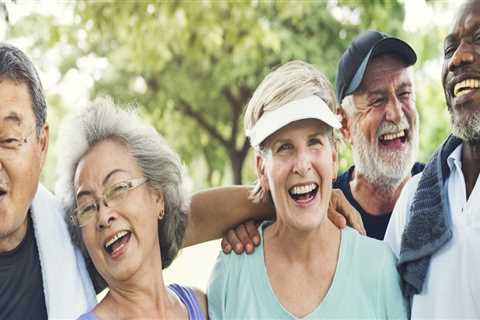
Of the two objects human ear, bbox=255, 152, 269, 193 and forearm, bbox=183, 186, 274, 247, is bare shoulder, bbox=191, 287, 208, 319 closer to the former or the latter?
forearm, bbox=183, 186, 274, 247

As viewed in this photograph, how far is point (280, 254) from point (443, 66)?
1.00 metres

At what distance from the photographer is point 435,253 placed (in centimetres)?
271

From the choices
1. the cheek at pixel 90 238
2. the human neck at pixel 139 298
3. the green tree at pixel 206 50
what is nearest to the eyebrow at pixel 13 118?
the cheek at pixel 90 238

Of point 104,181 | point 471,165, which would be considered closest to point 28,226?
point 104,181

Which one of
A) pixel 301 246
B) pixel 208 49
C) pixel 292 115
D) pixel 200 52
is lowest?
pixel 301 246

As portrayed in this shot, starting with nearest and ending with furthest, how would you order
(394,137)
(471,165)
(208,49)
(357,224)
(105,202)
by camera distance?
(105,202) → (471,165) → (357,224) → (394,137) → (208,49)

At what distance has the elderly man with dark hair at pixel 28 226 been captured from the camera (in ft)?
8.55

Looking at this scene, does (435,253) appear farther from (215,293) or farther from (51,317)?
(51,317)

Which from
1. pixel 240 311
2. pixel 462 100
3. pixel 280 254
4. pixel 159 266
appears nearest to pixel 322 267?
pixel 280 254

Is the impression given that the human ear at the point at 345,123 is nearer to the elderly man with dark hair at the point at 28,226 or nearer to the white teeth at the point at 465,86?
the white teeth at the point at 465,86

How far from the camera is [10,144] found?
2.60m

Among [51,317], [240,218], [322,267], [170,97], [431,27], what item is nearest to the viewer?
[51,317]

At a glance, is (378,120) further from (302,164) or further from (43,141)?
(43,141)

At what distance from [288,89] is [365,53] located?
3.18 ft
